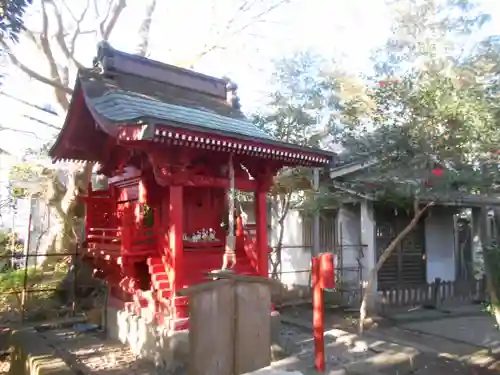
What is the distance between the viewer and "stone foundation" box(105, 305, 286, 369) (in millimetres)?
6766

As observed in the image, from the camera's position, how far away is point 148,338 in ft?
24.4

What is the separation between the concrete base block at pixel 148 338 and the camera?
6.76m

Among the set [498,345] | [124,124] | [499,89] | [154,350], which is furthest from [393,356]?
[124,124]

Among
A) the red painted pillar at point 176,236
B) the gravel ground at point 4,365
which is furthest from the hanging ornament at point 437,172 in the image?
the gravel ground at point 4,365

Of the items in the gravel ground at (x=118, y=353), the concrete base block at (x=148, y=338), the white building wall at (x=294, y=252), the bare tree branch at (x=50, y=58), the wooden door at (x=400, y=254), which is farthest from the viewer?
the white building wall at (x=294, y=252)

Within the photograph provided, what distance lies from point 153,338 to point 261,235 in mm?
2559

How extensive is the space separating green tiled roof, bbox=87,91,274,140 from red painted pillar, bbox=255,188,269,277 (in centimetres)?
126

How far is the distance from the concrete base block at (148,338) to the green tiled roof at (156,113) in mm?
3233

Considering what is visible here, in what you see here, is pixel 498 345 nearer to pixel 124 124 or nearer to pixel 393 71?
pixel 393 71

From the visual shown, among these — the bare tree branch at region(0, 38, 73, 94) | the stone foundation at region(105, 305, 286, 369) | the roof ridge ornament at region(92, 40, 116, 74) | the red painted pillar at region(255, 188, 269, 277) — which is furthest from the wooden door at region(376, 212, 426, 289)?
the bare tree branch at region(0, 38, 73, 94)

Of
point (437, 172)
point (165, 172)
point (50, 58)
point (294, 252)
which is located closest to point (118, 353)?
point (165, 172)

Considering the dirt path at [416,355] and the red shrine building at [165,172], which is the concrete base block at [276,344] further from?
the dirt path at [416,355]

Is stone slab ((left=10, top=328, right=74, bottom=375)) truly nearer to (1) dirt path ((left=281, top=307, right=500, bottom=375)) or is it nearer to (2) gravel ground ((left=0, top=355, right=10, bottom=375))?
(2) gravel ground ((left=0, top=355, right=10, bottom=375))

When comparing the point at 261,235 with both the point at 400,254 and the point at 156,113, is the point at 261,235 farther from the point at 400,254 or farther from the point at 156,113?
the point at 400,254
